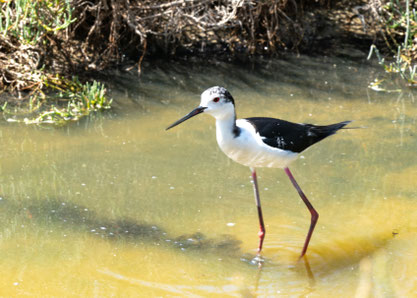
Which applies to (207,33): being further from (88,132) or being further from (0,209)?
(0,209)

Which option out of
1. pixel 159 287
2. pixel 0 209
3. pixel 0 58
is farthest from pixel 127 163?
pixel 0 58

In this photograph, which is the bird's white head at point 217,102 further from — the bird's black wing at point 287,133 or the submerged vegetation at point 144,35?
the submerged vegetation at point 144,35

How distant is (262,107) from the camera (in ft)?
21.7

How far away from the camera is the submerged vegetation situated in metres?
6.58

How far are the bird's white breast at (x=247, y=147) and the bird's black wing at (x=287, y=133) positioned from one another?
A: 4 cm

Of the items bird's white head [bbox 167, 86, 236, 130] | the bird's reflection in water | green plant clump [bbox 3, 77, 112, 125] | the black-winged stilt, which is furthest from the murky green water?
bird's white head [bbox 167, 86, 236, 130]

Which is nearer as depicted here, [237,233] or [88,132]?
[237,233]

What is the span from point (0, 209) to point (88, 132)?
5.06ft

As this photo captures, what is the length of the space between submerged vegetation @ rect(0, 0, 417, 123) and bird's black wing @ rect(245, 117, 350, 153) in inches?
98.8

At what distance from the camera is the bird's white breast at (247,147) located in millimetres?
3979

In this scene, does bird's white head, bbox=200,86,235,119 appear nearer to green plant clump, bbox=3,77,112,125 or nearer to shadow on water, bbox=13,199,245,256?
shadow on water, bbox=13,199,245,256

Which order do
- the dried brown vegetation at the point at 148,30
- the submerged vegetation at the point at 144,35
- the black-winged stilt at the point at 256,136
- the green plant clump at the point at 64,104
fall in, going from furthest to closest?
the dried brown vegetation at the point at 148,30 → the submerged vegetation at the point at 144,35 → the green plant clump at the point at 64,104 → the black-winged stilt at the point at 256,136

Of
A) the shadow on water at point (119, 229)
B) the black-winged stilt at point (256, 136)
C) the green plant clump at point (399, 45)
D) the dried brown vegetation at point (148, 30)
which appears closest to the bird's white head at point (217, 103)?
the black-winged stilt at point (256, 136)

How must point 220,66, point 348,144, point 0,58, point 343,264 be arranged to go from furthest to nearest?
point 220,66 < point 0,58 < point 348,144 < point 343,264
